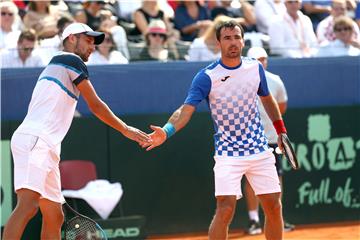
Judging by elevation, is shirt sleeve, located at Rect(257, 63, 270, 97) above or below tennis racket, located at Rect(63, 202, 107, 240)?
above

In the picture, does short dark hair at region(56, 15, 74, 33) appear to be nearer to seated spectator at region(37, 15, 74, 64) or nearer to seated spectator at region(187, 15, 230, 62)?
seated spectator at region(37, 15, 74, 64)

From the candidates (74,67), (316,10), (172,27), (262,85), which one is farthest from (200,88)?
(316,10)

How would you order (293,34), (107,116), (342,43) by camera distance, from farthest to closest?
(293,34), (342,43), (107,116)

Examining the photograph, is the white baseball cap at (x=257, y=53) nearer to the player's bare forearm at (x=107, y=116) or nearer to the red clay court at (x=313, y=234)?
the red clay court at (x=313, y=234)

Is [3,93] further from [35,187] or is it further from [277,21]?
[277,21]

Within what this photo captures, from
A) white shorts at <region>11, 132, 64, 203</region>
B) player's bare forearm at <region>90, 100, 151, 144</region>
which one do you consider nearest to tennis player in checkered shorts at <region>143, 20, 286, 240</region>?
player's bare forearm at <region>90, 100, 151, 144</region>

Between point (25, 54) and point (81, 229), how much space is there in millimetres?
3332

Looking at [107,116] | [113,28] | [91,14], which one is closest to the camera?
[107,116]

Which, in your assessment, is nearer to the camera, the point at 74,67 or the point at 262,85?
the point at 74,67

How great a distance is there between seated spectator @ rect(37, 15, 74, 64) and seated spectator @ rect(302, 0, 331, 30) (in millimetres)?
4256

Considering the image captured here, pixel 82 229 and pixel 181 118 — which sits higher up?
pixel 181 118

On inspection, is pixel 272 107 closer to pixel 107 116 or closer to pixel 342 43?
pixel 107 116

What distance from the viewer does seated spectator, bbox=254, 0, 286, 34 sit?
13.2 metres

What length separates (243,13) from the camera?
44.4 ft
